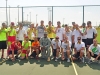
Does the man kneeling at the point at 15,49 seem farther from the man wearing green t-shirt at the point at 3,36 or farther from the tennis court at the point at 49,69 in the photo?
the tennis court at the point at 49,69

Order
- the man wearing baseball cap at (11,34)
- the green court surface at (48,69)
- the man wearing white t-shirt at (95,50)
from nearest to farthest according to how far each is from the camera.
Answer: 1. the green court surface at (48,69)
2. the man wearing white t-shirt at (95,50)
3. the man wearing baseball cap at (11,34)

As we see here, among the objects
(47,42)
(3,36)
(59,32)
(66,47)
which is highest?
(59,32)

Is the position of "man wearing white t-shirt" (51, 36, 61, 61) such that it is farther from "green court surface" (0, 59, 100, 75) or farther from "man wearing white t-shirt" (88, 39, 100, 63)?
"man wearing white t-shirt" (88, 39, 100, 63)

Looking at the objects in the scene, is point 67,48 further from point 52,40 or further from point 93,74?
point 93,74

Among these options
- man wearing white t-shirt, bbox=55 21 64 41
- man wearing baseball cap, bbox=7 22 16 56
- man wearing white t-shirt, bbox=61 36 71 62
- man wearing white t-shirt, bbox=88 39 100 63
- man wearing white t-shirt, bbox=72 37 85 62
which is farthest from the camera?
man wearing white t-shirt, bbox=55 21 64 41

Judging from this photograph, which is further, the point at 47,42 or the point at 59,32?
the point at 59,32

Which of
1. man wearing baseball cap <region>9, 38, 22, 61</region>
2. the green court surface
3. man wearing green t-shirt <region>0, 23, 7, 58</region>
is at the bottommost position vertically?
the green court surface

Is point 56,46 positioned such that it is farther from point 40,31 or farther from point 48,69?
point 48,69

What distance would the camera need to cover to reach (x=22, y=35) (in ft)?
31.0

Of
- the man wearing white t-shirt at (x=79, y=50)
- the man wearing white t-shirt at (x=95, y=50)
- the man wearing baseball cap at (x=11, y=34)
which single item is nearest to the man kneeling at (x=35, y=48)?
the man wearing baseball cap at (x=11, y=34)

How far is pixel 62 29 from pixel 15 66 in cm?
329

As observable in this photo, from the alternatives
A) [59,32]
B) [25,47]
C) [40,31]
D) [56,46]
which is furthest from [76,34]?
[25,47]

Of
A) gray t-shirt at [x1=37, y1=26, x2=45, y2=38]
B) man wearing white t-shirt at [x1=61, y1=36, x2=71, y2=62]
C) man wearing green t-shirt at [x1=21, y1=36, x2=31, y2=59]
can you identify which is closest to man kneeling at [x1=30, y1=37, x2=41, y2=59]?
man wearing green t-shirt at [x1=21, y1=36, x2=31, y2=59]

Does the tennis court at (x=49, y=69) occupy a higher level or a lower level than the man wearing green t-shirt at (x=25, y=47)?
lower
